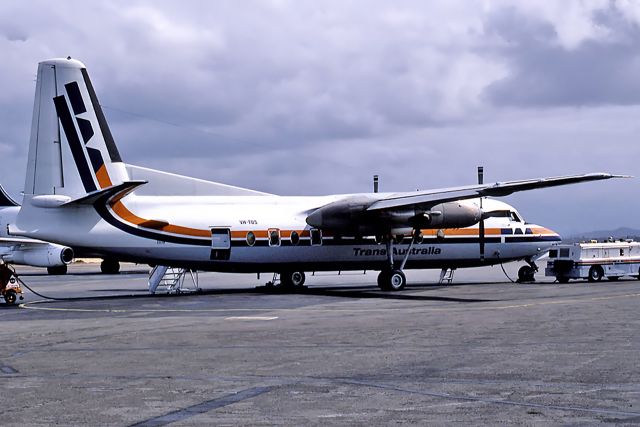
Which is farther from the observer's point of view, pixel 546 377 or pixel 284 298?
pixel 284 298

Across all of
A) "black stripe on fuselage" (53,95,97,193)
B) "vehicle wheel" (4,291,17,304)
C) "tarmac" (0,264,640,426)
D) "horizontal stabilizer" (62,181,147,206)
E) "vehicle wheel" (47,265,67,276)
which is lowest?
"tarmac" (0,264,640,426)

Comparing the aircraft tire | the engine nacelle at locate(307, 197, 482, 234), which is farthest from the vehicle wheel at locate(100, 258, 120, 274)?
the aircraft tire

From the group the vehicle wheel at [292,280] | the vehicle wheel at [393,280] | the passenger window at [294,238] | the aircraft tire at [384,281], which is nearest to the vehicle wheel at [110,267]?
the vehicle wheel at [292,280]

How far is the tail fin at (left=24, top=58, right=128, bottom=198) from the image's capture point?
3064 cm

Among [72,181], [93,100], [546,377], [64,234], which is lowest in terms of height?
[546,377]

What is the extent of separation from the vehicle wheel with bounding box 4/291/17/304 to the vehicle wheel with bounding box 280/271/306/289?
40.9 ft

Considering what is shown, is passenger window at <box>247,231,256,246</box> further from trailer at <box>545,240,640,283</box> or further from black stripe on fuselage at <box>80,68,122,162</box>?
trailer at <box>545,240,640,283</box>

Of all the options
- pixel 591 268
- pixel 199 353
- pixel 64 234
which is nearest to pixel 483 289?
pixel 591 268

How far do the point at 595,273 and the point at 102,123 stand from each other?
84.9 feet

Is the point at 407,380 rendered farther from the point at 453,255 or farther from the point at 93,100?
the point at 453,255

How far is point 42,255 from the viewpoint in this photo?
55.2m

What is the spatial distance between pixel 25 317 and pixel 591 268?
2870 centimetres

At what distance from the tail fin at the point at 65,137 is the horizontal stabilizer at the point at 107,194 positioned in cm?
53

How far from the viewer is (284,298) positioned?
3231 centimetres
